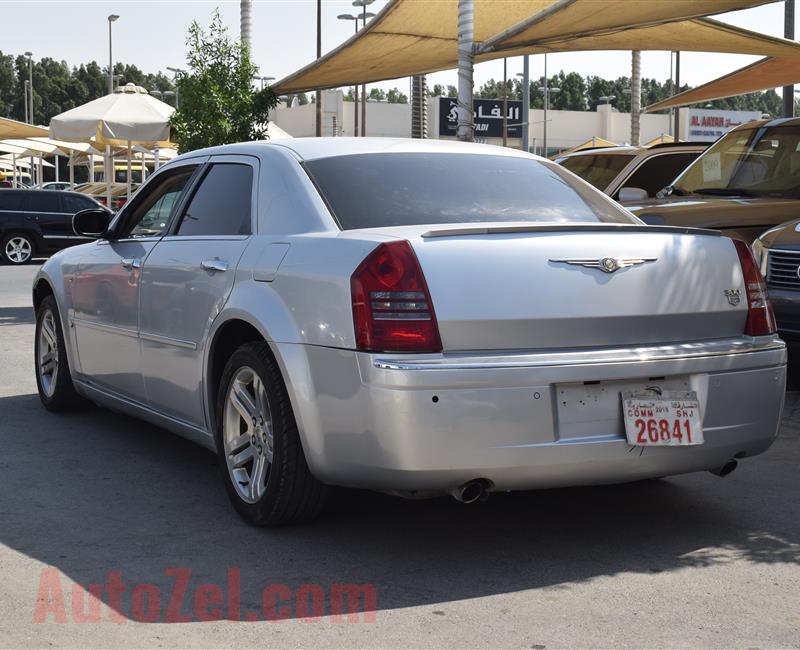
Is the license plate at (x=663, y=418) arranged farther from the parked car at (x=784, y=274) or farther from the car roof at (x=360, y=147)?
the parked car at (x=784, y=274)

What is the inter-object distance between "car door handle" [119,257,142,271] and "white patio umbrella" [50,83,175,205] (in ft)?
41.3

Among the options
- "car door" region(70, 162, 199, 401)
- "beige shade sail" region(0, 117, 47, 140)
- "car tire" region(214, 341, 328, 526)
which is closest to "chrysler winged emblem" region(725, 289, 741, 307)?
"car tire" region(214, 341, 328, 526)

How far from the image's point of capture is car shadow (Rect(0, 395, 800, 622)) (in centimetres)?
446

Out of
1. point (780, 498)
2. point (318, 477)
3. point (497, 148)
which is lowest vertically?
point (780, 498)

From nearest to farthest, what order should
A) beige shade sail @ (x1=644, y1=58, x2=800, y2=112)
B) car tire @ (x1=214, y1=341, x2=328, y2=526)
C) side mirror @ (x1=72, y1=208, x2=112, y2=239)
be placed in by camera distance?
car tire @ (x1=214, y1=341, x2=328, y2=526), side mirror @ (x1=72, y1=208, x2=112, y2=239), beige shade sail @ (x1=644, y1=58, x2=800, y2=112)

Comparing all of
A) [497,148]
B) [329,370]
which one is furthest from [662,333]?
[497,148]

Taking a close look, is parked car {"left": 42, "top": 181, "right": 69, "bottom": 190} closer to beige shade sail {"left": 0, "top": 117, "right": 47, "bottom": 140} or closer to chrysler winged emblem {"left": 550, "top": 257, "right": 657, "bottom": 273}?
beige shade sail {"left": 0, "top": 117, "right": 47, "bottom": 140}

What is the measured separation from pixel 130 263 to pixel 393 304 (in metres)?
2.41

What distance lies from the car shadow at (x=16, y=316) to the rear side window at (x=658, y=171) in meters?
6.45

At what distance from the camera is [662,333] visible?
4680 mm

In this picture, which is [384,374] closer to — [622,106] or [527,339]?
[527,339]

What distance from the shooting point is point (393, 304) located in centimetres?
440

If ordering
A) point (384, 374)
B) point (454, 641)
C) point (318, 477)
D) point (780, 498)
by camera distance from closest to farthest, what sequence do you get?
point (454, 641), point (384, 374), point (318, 477), point (780, 498)

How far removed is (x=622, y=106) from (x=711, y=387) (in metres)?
183
